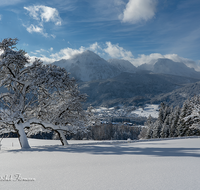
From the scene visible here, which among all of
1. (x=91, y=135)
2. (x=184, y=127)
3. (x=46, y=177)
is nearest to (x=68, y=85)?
(x=46, y=177)

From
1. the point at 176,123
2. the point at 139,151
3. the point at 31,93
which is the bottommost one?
the point at 176,123

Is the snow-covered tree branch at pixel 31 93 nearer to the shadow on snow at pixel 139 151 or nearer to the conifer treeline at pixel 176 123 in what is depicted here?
the shadow on snow at pixel 139 151

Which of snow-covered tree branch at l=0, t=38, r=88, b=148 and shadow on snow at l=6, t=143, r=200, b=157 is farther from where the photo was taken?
snow-covered tree branch at l=0, t=38, r=88, b=148

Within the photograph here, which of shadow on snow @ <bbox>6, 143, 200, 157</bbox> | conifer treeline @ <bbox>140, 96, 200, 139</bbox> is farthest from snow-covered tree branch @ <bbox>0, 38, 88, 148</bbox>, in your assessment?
conifer treeline @ <bbox>140, 96, 200, 139</bbox>

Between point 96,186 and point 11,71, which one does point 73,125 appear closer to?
point 11,71

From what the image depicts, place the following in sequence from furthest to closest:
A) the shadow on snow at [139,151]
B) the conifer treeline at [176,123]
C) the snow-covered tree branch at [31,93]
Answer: the conifer treeline at [176,123], the snow-covered tree branch at [31,93], the shadow on snow at [139,151]

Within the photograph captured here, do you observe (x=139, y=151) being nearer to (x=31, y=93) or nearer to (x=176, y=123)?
(x=31, y=93)

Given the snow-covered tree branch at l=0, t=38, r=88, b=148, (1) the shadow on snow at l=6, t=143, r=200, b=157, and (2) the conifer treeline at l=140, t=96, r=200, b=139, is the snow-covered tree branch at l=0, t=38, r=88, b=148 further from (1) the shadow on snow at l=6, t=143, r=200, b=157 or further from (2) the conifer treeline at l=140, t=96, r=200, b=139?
(2) the conifer treeline at l=140, t=96, r=200, b=139

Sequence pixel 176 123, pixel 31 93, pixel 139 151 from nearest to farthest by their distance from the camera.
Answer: pixel 139 151 → pixel 31 93 → pixel 176 123

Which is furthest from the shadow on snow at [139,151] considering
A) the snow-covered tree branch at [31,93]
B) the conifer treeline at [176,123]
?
the conifer treeline at [176,123]

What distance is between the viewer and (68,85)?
582 inches

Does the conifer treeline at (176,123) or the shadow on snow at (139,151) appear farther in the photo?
the conifer treeline at (176,123)

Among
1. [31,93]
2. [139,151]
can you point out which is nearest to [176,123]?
[139,151]

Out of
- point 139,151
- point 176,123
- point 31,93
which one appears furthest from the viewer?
point 176,123
